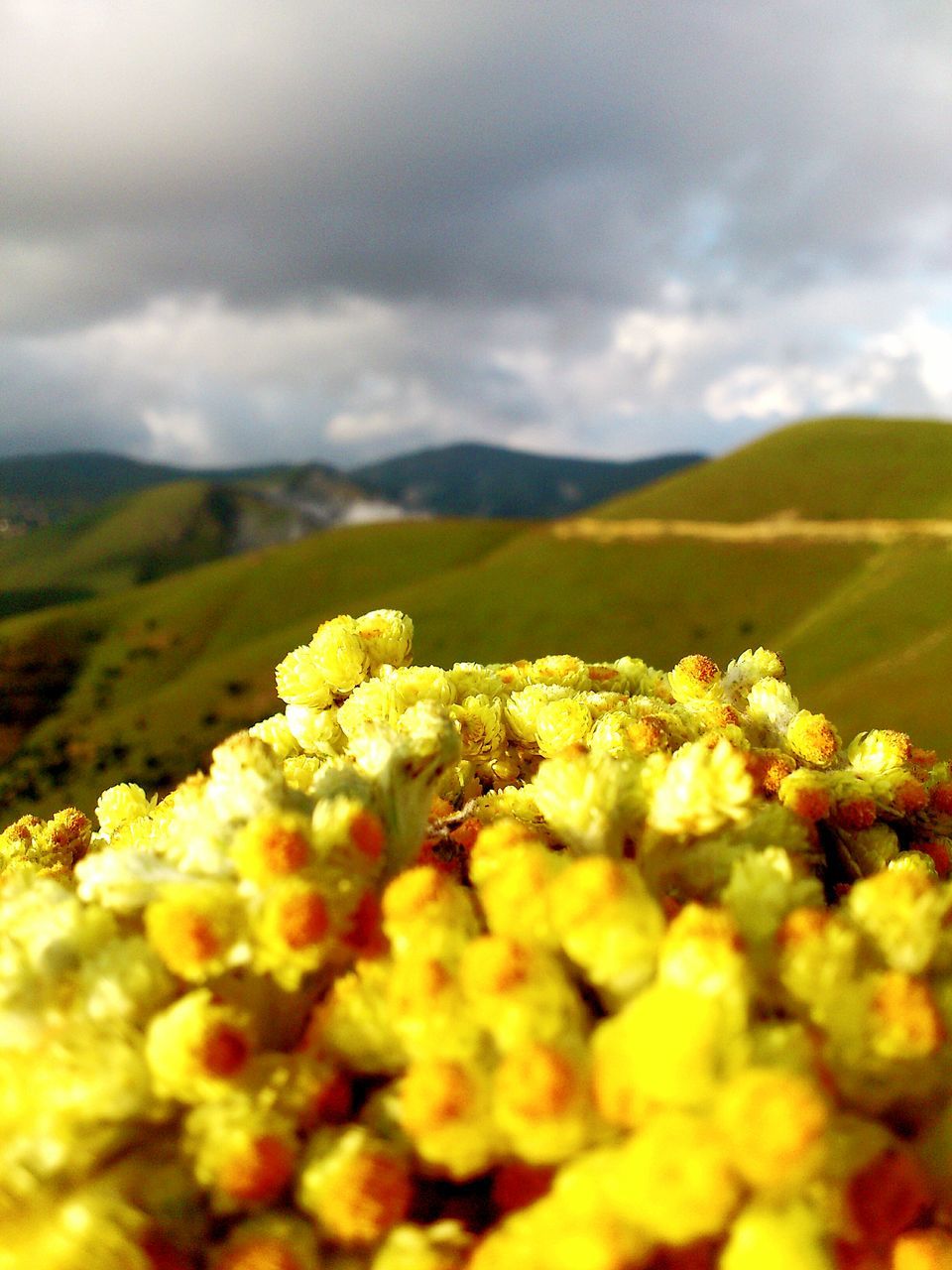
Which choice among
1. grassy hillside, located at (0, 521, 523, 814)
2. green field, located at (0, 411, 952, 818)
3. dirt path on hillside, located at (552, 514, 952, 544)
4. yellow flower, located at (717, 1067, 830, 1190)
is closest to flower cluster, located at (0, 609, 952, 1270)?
yellow flower, located at (717, 1067, 830, 1190)

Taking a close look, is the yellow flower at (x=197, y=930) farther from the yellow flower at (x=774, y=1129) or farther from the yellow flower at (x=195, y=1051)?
the yellow flower at (x=774, y=1129)

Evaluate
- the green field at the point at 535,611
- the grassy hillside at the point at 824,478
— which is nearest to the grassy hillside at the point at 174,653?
the green field at the point at 535,611

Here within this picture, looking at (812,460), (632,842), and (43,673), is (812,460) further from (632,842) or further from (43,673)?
(632,842)

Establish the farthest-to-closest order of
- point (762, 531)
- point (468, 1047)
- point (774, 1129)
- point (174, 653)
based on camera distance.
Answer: point (762, 531) < point (174, 653) < point (468, 1047) < point (774, 1129)

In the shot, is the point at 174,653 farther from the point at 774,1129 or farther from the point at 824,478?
the point at 774,1129

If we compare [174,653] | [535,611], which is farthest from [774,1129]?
[174,653]
